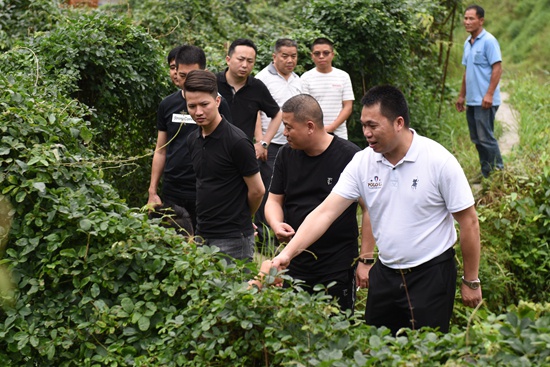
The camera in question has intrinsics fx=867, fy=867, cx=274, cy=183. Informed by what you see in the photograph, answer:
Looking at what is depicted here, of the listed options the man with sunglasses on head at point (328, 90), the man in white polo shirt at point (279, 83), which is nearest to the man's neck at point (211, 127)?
the man in white polo shirt at point (279, 83)

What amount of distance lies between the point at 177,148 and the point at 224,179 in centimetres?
108

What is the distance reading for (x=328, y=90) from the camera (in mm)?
9078

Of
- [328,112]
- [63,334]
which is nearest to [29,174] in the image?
[63,334]

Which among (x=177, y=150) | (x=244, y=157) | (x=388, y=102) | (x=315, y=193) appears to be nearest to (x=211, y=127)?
(x=244, y=157)

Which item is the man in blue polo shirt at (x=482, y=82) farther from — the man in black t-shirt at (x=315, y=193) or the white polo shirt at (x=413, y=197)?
the white polo shirt at (x=413, y=197)

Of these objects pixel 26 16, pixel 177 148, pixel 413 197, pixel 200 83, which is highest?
pixel 26 16

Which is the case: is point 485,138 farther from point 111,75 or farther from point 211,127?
point 211,127

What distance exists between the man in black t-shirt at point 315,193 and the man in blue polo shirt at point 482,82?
443 centimetres

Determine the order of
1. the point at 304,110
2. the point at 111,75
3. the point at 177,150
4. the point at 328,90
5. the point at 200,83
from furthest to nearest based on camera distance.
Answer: the point at 328,90, the point at 111,75, the point at 177,150, the point at 200,83, the point at 304,110

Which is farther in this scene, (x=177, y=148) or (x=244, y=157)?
(x=177, y=148)

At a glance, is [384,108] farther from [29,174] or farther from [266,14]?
[266,14]

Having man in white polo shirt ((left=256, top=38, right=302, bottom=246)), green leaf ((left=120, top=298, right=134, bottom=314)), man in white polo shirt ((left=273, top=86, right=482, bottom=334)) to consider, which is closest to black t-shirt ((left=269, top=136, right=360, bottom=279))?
man in white polo shirt ((left=273, top=86, right=482, bottom=334))

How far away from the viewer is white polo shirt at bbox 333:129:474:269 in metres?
4.55

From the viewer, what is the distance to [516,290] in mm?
7242
